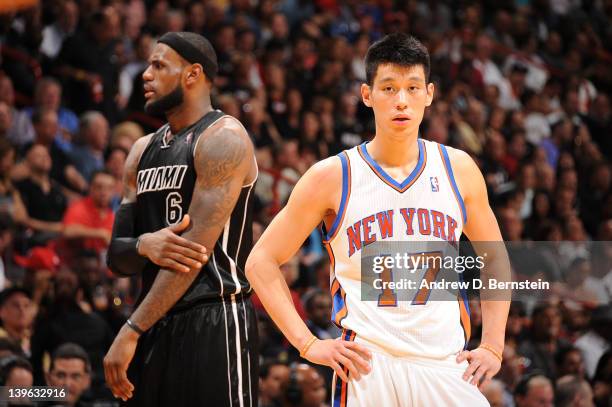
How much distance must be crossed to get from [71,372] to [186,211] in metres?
2.28

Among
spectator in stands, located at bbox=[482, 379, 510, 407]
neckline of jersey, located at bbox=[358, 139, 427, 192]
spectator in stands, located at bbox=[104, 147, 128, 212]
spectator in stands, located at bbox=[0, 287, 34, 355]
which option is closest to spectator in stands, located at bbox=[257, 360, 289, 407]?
spectator in stands, located at bbox=[482, 379, 510, 407]

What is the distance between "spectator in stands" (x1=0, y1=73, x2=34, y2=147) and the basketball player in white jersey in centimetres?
554

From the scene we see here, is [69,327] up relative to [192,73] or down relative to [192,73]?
down

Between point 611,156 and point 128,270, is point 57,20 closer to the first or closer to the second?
point 128,270

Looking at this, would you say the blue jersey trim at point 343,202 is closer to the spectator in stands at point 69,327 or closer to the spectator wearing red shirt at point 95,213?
the spectator in stands at point 69,327

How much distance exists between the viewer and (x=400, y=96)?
404 centimetres

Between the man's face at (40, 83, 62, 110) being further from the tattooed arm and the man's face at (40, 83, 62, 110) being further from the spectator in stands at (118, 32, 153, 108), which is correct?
the tattooed arm

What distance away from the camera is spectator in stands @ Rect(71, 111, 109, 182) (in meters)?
9.14

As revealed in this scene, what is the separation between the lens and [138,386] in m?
4.32

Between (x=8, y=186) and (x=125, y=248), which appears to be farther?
(x=8, y=186)

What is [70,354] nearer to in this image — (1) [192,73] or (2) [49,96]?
(1) [192,73]

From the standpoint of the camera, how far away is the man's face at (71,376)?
245 inches

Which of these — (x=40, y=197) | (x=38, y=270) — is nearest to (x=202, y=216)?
(x=38, y=270)

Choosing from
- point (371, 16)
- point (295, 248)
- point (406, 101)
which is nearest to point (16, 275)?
point (295, 248)
